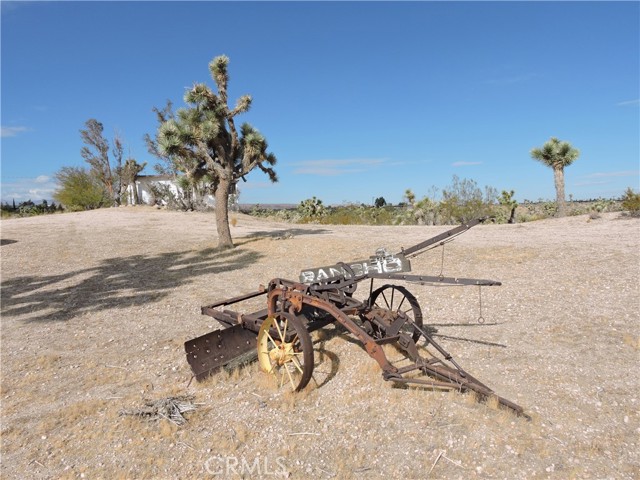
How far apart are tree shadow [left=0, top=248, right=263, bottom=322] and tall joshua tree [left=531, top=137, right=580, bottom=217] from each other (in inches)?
776

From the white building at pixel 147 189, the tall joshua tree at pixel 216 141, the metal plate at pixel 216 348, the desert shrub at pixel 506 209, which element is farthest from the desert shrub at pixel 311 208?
the metal plate at pixel 216 348

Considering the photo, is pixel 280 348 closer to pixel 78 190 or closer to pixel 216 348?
pixel 216 348

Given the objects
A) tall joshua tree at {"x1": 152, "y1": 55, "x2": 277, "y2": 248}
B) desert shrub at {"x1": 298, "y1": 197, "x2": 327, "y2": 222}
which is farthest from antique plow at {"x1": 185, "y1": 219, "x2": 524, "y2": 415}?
desert shrub at {"x1": 298, "y1": 197, "x2": 327, "y2": 222}

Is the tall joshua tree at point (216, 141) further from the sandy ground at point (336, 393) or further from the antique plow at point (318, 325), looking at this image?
the antique plow at point (318, 325)

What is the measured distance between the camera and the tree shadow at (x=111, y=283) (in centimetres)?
907

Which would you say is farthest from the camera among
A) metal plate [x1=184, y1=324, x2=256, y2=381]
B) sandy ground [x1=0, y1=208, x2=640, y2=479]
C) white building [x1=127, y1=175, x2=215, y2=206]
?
white building [x1=127, y1=175, x2=215, y2=206]

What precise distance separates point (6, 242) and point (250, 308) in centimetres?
1492

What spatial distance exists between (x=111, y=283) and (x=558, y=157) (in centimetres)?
2494

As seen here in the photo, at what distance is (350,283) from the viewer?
5121mm

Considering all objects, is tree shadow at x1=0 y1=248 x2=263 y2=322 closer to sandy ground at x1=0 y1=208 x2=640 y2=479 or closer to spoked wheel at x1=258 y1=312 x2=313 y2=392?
sandy ground at x1=0 y1=208 x2=640 y2=479

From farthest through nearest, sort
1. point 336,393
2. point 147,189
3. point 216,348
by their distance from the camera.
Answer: point 147,189 → point 216,348 → point 336,393

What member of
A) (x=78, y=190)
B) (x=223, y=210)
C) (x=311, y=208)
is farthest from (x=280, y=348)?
(x=78, y=190)

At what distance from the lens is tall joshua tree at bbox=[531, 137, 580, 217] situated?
24109 millimetres

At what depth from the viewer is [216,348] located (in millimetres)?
5523
